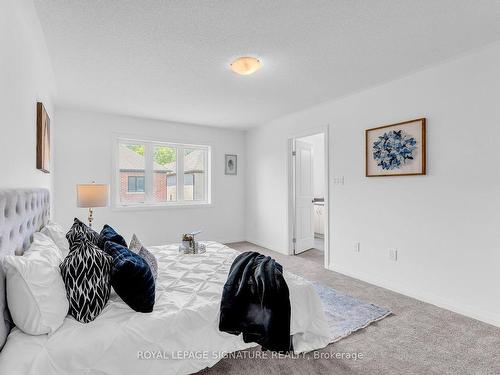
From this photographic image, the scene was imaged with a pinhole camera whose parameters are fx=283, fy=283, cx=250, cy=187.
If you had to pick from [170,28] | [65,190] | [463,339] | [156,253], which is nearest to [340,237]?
[463,339]

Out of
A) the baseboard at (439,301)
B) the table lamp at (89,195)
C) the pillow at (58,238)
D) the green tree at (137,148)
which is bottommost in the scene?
the baseboard at (439,301)

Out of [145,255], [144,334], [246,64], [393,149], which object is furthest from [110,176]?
[393,149]

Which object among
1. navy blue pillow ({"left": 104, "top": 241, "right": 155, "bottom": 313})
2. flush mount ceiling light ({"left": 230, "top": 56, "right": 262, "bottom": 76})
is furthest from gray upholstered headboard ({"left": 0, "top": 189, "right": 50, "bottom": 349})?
flush mount ceiling light ({"left": 230, "top": 56, "right": 262, "bottom": 76})

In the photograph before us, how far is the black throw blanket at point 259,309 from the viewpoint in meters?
1.74

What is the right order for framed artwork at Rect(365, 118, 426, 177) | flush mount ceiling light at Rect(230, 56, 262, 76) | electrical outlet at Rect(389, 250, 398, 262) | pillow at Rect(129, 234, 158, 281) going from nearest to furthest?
pillow at Rect(129, 234, 158, 281) → flush mount ceiling light at Rect(230, 56, 262, 76) → framed artwork at Rect(365, 118, 426, 177) → electrical outlet at Rect(389, 250, 398, 262)

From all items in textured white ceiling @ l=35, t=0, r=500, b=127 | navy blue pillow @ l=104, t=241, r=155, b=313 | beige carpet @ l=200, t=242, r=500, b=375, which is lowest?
beige carpet @ l=200, t=242, r=500, b=375

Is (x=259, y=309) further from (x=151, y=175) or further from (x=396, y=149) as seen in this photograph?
(x=151, y=175)

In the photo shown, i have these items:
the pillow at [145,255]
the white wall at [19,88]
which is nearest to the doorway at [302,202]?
the pillow at [145,255]

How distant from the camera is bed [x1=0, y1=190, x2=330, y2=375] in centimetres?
131

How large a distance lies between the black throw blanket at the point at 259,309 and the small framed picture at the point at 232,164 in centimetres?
402

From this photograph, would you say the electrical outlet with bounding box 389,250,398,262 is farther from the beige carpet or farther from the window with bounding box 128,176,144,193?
the window with bounding box 128,176,144,193

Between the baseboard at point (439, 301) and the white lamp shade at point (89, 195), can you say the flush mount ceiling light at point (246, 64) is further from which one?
the baseboard at point (439, 301)

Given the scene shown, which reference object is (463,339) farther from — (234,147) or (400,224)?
(234,147)

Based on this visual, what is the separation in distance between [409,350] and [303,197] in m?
3.27
